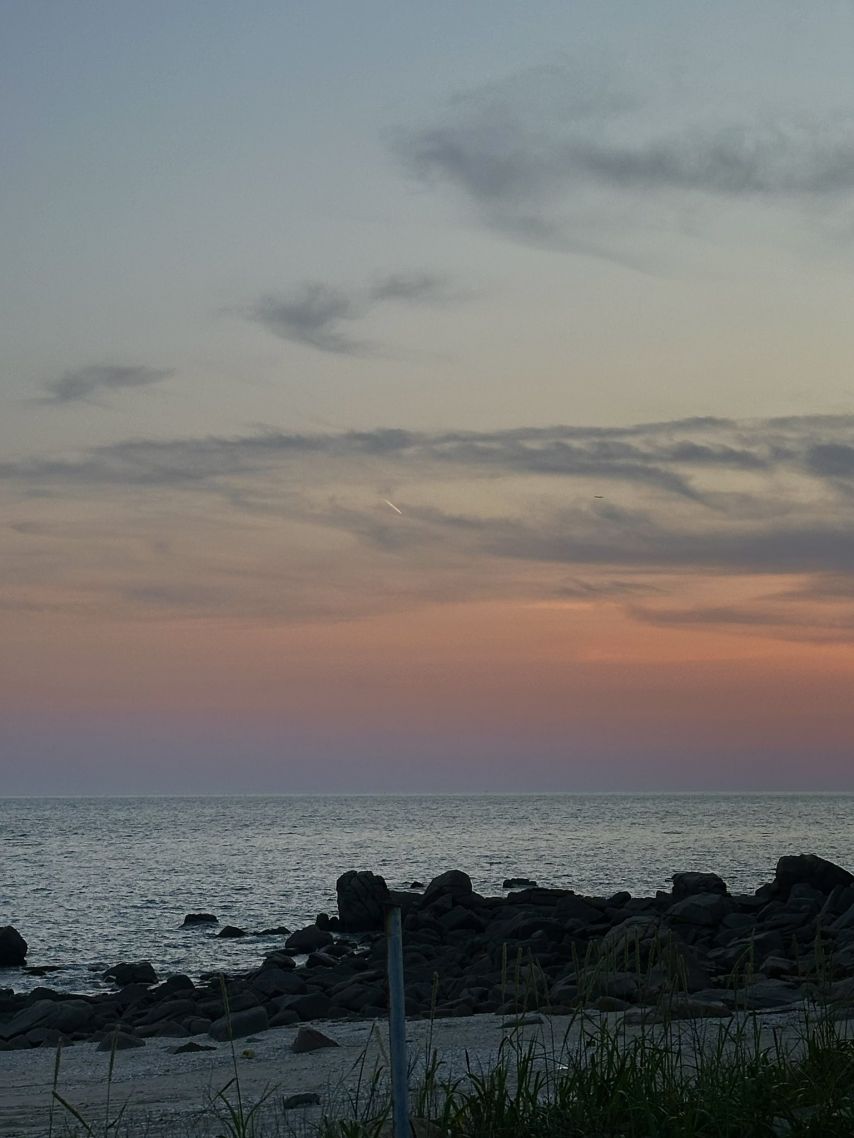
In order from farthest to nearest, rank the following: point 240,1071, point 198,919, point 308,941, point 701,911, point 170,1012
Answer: point 198,919
point 308,941
point 701,911
point 170,1012
point 240,1071

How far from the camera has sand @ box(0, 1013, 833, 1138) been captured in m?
9.01

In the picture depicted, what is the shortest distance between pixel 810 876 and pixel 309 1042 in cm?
2091

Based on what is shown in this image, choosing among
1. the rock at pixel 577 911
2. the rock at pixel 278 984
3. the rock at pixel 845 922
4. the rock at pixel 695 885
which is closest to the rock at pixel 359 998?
the rock at pixel 278 984

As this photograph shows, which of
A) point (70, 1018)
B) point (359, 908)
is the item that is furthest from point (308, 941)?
point (70, 1018)

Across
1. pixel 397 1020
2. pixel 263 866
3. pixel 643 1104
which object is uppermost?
pixel 397 1020

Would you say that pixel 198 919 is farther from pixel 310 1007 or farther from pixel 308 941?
pixel 310 1007

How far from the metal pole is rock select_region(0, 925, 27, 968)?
3052cm

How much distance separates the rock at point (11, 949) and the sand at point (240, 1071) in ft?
58.8

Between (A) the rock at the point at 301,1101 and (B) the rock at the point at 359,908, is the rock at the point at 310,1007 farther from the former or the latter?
(B) the rock at the point at 359,908

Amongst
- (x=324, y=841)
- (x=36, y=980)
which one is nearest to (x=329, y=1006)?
(x=36, y=980)

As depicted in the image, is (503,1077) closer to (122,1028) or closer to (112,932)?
(122,1028)

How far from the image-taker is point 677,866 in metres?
63.3

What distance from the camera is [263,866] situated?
71.0 m

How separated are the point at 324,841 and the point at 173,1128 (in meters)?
90.5
